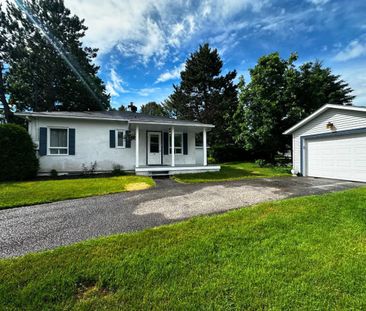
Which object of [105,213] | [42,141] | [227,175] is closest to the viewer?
[105,213]

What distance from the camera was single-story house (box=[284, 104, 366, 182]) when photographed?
8.04 meters

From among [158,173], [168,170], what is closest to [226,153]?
[168,170]

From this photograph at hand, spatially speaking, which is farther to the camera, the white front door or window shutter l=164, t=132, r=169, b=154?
window shutter l=164, t=132, r=169, b=154

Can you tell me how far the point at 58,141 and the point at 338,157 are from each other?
1517 cm

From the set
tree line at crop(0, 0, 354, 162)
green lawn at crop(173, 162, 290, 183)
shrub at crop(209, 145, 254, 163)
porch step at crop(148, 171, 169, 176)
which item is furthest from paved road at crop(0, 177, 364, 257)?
shrub at crop(209, 145, 254, 163)

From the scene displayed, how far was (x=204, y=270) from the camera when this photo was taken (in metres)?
2.39

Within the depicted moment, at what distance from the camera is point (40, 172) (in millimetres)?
10531

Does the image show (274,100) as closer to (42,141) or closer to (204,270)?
(204,270)

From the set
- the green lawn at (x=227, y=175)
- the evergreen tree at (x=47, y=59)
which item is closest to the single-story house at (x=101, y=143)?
the green lawn at (x=227, y=175)

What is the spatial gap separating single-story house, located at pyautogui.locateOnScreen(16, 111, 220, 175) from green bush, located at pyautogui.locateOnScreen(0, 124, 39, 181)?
123 cm

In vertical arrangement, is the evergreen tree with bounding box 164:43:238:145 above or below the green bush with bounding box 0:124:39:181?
above

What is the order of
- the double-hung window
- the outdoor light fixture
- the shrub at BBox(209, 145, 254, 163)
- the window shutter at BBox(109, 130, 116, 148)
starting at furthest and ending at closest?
1. the shrub at BBox(209, 145, 254, 163)
2. the window shutter at BBox(109, 130, 116, 148)
3. the double-hung window
4. the outdoor light fixture

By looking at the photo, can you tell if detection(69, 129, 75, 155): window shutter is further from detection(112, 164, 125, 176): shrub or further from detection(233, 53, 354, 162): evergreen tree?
detection(233, 53, 354, 162): evergreen tree

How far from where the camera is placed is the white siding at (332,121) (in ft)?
26.4
